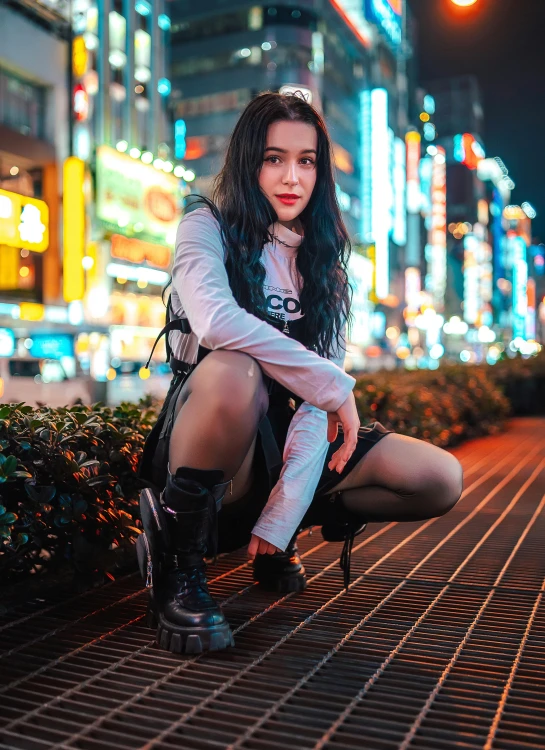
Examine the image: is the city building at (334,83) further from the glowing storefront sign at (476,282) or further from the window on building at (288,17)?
the glowing storefront sign at (476,282)

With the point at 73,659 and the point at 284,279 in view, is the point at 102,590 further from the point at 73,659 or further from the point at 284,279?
the point at 284,279

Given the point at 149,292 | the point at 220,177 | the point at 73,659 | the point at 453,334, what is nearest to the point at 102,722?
the point at 73,659

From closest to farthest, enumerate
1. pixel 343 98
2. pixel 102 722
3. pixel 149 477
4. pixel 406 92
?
pixel 102 722, pixel 149 477, pixel 343 98, pixel 406 92

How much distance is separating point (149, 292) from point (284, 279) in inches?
1106

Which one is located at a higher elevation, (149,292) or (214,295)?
(149,292)

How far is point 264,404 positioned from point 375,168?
170ft

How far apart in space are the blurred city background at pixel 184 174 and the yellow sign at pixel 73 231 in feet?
0.16

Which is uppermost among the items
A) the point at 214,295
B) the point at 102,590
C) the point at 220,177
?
the point at 220,177

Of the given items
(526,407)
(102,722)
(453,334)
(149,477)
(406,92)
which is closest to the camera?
(102,722)

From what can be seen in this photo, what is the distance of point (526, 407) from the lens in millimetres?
12117

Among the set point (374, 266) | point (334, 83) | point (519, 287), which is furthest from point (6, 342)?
point (519, 287)

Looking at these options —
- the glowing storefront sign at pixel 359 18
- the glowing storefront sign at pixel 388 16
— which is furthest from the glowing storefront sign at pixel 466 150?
the glowing storefront sign at pixel 359 18

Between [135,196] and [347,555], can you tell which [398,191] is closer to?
[135,196]

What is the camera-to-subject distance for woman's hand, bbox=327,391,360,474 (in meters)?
2.07
